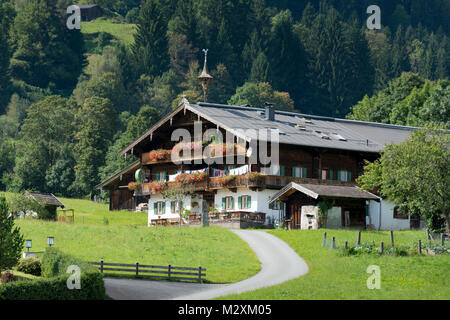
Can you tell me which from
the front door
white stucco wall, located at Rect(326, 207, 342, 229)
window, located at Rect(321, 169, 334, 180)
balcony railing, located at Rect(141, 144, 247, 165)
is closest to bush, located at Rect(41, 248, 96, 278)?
the front door

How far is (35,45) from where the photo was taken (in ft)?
592

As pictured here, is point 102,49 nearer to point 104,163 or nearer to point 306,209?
point 104,163

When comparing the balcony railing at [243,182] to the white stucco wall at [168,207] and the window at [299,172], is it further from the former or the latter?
the white stucco wall at [168,207]

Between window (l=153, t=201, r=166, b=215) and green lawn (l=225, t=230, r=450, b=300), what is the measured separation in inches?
860

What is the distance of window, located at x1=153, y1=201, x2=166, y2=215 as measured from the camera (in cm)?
7744

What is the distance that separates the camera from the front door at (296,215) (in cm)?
6612

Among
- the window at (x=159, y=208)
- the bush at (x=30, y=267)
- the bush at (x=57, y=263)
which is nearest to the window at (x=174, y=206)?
the window at (x=159, y=208)

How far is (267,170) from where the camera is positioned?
69.8m

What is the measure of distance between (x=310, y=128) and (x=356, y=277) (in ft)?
103

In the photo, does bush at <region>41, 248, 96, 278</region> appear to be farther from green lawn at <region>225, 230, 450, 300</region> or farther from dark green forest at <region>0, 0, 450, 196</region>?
dark green forest at <region>0, 0, 450, 196</region>

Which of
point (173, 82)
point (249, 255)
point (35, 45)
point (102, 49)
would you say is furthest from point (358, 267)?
point (102, 49)

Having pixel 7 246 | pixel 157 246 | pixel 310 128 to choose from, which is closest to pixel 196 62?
pixel 310 128

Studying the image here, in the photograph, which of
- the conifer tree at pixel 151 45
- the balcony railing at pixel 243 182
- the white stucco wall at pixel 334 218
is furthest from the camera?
the conifer tree at pixel 151 45

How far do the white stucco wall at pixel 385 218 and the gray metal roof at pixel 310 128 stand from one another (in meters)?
4.24
